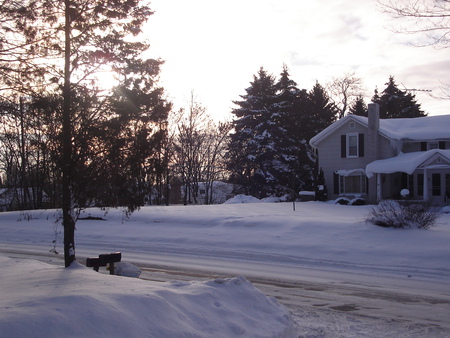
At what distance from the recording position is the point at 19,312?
16.0ft

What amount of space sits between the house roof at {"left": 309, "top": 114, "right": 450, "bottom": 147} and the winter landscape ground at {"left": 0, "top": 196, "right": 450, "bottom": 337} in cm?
1585

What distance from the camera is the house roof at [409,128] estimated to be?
107 feet

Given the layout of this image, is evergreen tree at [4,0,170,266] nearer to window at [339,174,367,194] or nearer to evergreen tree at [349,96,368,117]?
window at [339,174,367,194]

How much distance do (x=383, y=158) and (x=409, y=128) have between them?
3.96 meters

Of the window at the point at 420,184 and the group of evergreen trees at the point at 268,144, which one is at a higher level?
the group of evergreen trees at the point at 268,144

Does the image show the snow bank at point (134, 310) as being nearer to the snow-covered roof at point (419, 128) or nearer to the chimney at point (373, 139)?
the chimney at point (373, 139)

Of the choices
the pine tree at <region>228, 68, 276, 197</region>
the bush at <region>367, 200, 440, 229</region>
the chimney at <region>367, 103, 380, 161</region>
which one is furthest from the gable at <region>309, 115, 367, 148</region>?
the bush at <region>367, 200, 440, 229</region>

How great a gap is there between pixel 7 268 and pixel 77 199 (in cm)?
194

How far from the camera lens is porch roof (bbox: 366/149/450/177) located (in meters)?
28.9

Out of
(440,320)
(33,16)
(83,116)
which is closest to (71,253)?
(83,116)

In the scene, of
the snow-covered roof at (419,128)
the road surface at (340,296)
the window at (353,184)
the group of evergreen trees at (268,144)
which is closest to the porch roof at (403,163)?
the snow-covered roof at (419,128)

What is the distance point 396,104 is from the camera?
63.1m

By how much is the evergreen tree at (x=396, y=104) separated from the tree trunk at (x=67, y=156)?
184 ft

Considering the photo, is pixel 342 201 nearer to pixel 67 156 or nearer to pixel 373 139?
pixel 373 139
